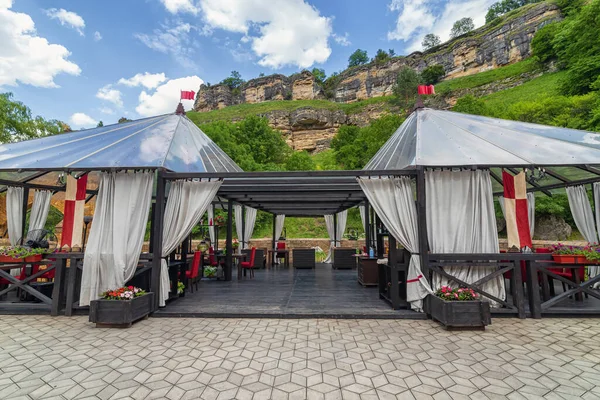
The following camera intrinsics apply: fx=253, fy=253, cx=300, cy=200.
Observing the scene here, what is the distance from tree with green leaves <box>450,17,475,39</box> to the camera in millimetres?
55719

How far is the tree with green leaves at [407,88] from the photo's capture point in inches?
1249

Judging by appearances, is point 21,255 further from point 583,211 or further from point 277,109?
point 277,109

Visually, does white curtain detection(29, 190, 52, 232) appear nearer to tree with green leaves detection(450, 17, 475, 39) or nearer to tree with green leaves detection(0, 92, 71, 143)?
tree with green leaves detection(0, 92, 71, 143)

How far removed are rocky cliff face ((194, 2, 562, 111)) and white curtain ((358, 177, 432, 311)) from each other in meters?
48.2


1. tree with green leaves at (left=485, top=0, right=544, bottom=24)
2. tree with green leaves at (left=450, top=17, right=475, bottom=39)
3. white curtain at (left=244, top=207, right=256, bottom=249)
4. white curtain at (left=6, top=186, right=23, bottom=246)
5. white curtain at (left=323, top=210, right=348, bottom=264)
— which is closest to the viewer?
white curtain at (left=6, top=186, right=23, bottom=246)

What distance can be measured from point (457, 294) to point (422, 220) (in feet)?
3.78

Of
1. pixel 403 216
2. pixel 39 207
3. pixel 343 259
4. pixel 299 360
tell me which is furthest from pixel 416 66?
pixel 299 360

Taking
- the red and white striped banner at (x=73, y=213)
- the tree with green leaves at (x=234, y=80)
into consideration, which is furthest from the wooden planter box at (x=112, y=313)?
the tree with green leaves at (x=234, y=80)

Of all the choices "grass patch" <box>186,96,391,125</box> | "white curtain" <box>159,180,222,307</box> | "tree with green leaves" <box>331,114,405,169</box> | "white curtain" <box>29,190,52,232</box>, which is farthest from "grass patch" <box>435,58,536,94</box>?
"white curtain" <box>29,190,52,232</box>

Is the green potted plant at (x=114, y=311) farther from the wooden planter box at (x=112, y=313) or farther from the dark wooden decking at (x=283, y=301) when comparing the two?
the dark wooden decking at (x=283, y=301)

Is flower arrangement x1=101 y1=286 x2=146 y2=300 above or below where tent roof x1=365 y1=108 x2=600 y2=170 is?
below

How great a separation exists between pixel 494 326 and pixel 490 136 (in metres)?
3.20

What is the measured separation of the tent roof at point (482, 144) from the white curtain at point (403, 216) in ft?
1.45

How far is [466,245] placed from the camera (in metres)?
4.08
